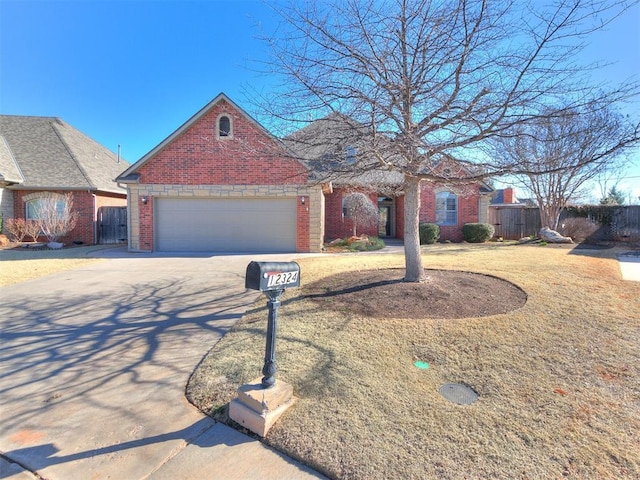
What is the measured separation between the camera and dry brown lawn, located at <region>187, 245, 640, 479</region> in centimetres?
209

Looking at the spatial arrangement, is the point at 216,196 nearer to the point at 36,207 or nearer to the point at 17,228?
the point at 17,228

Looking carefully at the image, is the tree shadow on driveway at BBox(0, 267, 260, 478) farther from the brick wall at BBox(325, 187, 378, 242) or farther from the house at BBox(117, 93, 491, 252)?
the brick wall at BBox(325, 187, 378, 242)

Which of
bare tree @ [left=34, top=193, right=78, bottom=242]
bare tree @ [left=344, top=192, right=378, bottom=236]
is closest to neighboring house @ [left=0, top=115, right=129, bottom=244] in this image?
bare tree @ [left=34, top=193, right=78, bottom=242]

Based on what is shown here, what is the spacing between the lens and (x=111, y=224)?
16.2 meters

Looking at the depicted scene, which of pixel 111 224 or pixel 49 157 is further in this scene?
pixel 49 157

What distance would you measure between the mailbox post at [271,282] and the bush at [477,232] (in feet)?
52.2

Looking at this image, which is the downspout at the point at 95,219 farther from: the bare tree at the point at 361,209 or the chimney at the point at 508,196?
the chimney at the point at 508,196

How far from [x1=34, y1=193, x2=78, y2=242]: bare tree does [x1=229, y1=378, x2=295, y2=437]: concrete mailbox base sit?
15.5 m

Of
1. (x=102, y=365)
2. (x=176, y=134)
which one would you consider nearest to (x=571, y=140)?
(x=102, y=365)

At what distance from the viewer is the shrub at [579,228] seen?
620 inches

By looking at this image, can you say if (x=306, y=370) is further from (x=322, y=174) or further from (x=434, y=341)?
(x=322, y=174)

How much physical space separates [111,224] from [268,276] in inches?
668

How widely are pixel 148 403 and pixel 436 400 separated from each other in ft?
7.76

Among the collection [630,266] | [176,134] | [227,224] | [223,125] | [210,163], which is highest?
[223,125]
